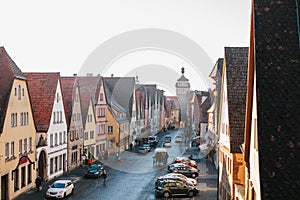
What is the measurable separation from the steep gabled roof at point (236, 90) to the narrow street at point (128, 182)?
45.1 feet

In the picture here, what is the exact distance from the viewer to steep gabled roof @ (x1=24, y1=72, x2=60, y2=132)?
40.2m

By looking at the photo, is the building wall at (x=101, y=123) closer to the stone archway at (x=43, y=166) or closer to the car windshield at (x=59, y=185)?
the stone archway at (x=43, y=166)

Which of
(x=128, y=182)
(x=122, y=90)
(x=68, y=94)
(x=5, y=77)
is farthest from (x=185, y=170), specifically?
(x=122, y=90)

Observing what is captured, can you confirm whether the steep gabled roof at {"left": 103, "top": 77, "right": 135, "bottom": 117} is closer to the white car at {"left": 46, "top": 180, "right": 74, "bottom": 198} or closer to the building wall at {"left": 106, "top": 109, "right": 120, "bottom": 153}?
the building wall at {"left": 106, "top": 109, "right": 120, "bottom": 153}

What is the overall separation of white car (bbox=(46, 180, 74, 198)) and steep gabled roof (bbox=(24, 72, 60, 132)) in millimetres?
8145

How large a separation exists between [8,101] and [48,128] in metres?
8.46

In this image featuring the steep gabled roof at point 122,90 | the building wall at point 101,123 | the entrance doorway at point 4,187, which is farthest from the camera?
the steep gabled roof at point 122,90

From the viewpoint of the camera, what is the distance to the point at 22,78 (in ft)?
112

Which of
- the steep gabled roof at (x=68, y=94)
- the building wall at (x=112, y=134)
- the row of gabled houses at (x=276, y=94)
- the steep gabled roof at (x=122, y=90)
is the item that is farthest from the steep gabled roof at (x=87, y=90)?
the row of gabled houses at (x=276, y=94)

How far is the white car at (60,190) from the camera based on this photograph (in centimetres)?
3150

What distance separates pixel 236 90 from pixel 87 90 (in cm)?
3726

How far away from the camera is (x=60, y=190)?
3186cm

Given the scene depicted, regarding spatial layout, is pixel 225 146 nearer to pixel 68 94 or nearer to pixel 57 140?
pixel 57 140

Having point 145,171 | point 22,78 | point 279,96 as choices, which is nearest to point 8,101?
point 22,78
